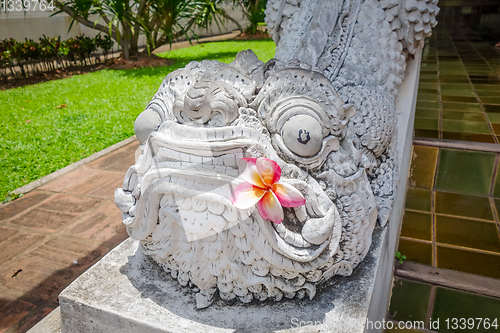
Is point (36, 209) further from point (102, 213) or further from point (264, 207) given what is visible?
point (264, 207)

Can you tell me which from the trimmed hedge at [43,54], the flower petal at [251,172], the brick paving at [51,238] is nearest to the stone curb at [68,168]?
the brick paving at [51,238]

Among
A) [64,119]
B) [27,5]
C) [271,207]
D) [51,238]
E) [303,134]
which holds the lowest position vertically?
[51,238]

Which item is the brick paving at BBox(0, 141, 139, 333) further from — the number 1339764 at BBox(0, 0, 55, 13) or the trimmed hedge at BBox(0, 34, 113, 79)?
the number 1339764 at BBox(0, 0, 55, 13)

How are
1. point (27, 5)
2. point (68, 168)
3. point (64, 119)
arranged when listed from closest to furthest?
point (68, 168) → point (64, 119) → point (27, 5)

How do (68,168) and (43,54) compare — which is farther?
(43,54)

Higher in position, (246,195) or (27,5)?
(27,5)

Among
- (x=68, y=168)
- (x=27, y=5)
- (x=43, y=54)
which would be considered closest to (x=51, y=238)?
(x=68, y=168)

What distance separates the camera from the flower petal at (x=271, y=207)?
2.94 feet

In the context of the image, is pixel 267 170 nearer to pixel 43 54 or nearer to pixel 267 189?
pixel 267 189

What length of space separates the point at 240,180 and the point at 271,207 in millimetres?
104

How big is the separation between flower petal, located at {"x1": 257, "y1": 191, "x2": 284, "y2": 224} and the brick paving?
1.29 metres

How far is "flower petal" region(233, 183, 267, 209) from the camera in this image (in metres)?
0.87

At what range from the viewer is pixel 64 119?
436 cm

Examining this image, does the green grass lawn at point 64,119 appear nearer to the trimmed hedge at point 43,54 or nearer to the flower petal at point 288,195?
the trimmed hedge at point 43,54
